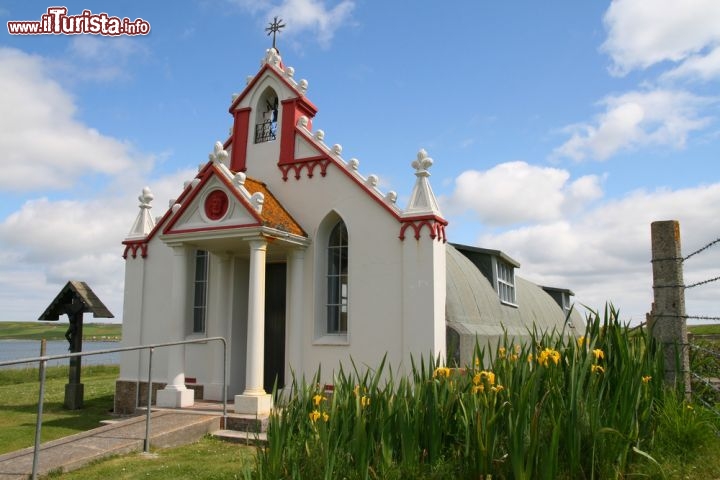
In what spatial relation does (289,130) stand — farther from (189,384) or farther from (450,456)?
(450,456)

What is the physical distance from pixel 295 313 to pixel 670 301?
697 centimetres

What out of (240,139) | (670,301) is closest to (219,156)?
(240,139)

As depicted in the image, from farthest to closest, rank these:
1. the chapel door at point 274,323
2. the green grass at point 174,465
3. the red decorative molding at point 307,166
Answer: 1. the chapel door at point 274,323
2. the red decorative molding at point 307,166
3. the green grass at point 174,465

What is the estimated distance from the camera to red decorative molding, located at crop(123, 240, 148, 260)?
1329cm

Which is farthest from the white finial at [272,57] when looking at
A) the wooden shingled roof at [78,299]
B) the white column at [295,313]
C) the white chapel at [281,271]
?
the wooden shingled roof at [78,299]

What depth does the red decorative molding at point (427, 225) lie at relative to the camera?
10.5 metres

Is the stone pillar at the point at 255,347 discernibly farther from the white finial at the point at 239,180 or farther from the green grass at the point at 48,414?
the green grass at the point at 48,414

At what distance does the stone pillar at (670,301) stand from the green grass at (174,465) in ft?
15.8

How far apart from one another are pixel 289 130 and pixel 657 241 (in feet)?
26.6

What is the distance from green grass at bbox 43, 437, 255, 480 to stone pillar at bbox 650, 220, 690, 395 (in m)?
4.83

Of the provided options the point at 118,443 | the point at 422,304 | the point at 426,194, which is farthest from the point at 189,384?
the point at 426,194

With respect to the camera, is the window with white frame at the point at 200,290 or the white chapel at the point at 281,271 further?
the window with white frame at the point at 200,290

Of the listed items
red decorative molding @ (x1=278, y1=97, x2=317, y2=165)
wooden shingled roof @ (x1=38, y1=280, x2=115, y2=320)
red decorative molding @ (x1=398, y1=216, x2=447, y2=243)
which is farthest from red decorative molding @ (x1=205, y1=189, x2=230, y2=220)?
wooden shingled roof @ (x1=38, y1=280, x2=115, y2=320)

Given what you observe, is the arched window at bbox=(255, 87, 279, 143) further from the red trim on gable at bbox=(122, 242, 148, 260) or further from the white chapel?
the red trim on gable at bbox=(122, 242, 148, 260)
